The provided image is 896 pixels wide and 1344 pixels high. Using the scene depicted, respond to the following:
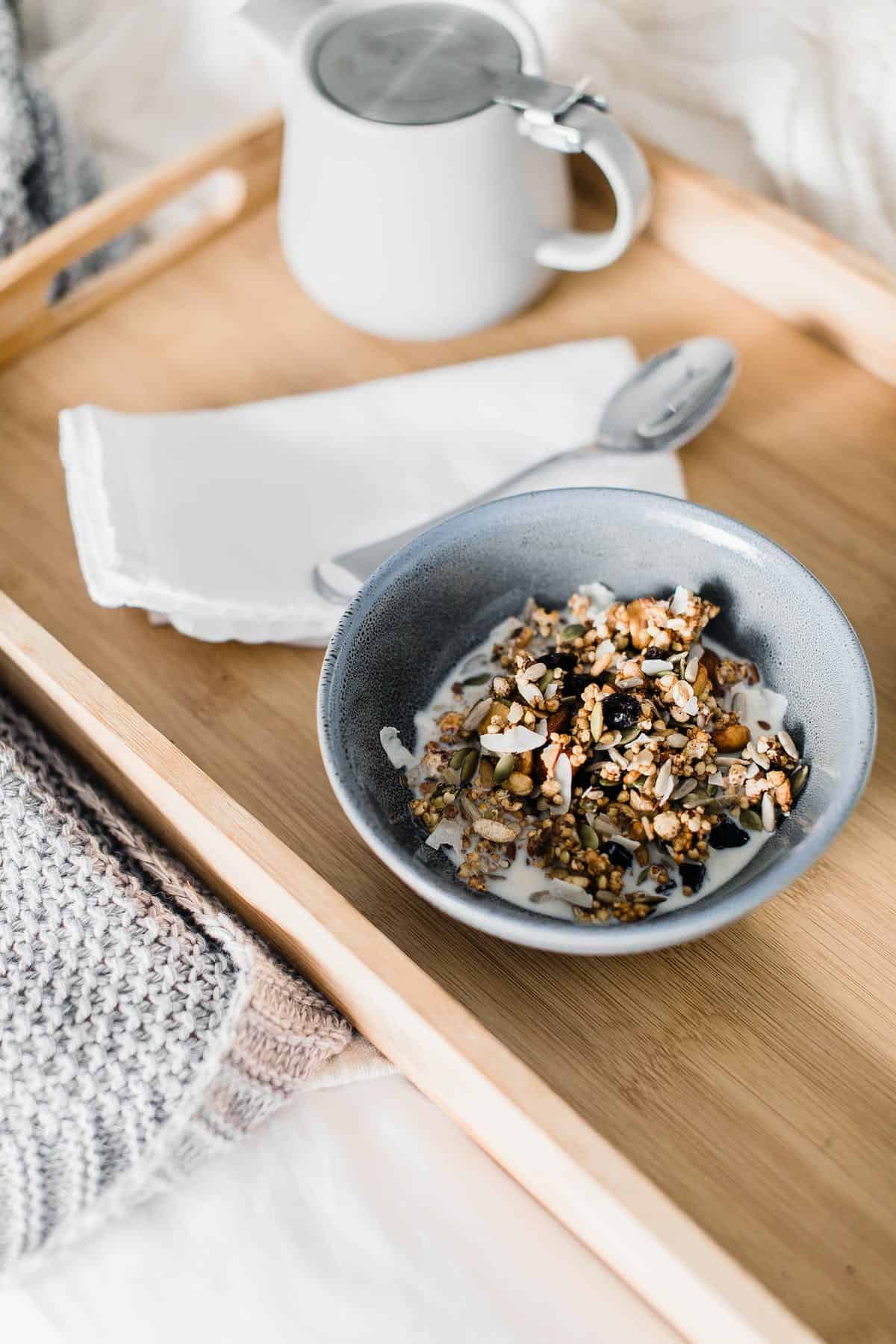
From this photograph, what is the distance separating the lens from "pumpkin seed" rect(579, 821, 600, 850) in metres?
0.50

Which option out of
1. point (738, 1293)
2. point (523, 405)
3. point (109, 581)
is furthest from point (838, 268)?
point (738, 1293)

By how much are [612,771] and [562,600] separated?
0.37 ft

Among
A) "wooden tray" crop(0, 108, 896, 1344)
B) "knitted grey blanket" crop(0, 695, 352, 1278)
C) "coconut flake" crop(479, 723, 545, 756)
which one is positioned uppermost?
"coconut flake" crop(479, 723, 545, 756)

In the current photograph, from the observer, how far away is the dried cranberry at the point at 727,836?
0.50 metres

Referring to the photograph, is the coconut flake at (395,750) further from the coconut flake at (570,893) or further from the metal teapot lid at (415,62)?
the metal teapot lid at (415,62)

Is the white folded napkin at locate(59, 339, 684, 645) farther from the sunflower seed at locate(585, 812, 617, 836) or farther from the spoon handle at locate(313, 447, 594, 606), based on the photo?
the sunflower seed at locate(585, 812, 617, 836)

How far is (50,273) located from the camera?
73 centimetres

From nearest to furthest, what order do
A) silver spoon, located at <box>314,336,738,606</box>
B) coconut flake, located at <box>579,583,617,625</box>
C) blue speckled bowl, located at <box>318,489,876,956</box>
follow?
blue speckled bowl, located at <box>318,489,876,956</box>
coconut flake, located at <box>579,583,617,625</box>
silver spoon, located at <box>314,336,738,606</box>

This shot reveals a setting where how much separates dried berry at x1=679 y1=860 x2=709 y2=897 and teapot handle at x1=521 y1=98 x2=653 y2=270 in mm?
355

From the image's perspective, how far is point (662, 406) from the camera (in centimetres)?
67

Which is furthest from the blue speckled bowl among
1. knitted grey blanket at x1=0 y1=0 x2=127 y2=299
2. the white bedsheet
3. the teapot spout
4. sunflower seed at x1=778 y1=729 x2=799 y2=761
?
knitted grey blanket at x1=0 y1=0 x2=127 y2=299

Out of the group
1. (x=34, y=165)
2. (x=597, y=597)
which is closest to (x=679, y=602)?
(x=597, y=597)

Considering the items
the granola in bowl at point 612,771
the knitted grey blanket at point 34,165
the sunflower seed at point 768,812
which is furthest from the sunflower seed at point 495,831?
the knitted grey blanket at point 34,165

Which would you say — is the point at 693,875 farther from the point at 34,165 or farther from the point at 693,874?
the point at 34,165
